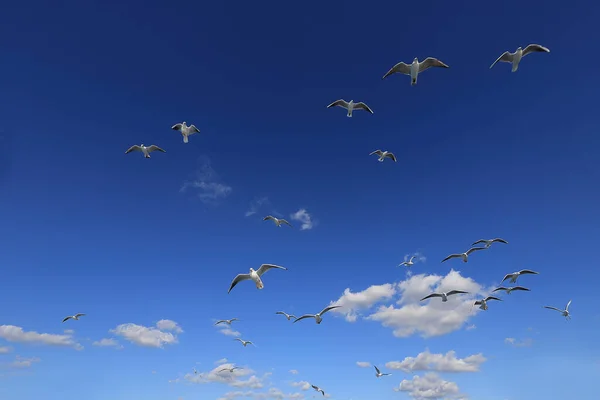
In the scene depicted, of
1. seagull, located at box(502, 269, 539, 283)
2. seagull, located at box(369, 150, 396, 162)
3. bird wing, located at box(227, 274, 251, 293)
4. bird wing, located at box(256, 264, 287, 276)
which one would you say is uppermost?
seagull, located at box(369, 150, 396, 162)

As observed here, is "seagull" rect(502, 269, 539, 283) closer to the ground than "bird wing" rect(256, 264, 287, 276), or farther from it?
farther from it

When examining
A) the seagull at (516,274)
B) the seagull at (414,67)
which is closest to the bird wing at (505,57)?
the seagull at (414,67)

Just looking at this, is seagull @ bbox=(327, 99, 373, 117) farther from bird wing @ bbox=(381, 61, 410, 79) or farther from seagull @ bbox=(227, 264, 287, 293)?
seagull @ bbox=(227, 264, 287, 293)

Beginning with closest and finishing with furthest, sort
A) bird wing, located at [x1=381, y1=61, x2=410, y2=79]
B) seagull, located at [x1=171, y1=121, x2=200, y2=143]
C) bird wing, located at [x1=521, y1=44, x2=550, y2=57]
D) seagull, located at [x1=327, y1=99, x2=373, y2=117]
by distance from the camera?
bird wing, located at [x1=521, y1=44, x2=550, y2=57], bird wing, located at [x1=381, y1=61, x2=410, y2=79], seagull, located at [x1=327, y1=99, x2=373, y2=117], seagull, located at [x1=171, y1=121, x2=200, y2=143]

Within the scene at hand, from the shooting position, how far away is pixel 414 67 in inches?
1768

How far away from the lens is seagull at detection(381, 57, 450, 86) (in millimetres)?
43781

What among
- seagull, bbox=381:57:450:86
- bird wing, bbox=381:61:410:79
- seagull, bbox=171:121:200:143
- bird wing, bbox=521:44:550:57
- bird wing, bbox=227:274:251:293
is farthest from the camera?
seagull, bbox=171:121:200:143

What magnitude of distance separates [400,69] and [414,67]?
163cm

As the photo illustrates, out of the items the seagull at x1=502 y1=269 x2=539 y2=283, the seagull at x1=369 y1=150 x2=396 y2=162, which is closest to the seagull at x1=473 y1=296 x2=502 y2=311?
the seagull at x1=502 y1=269 x2=539 y2=283

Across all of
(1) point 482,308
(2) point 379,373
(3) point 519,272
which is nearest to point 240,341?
(2) point 379,373

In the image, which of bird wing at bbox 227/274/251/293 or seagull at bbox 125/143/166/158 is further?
seagull at bbox 125/143/166/158

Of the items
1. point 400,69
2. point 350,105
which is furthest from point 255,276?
point 400,69

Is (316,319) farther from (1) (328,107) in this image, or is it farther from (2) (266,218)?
(1) (328,107)

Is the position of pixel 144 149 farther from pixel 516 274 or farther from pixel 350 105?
→ pixel 516 274
